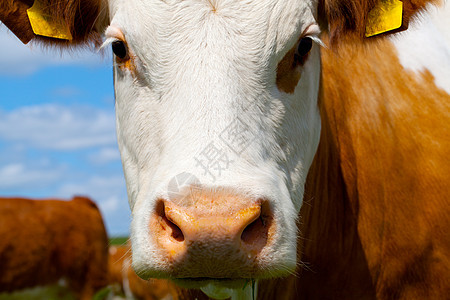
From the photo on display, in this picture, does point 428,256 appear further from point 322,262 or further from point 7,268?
point 7,268

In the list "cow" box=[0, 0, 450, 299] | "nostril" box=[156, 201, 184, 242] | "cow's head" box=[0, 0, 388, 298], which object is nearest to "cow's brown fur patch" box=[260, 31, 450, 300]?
"cow" box=[0, 0, 450, 299]

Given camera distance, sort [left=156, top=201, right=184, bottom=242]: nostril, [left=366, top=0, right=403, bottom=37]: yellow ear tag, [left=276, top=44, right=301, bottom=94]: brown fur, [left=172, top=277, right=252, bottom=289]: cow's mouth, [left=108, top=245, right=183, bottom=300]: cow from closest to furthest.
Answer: [left=156, top=201, right=184, bottom=242]: nostril → [left=172, top=277, right=252, bottom=289]: cow's mouth → [left=276, top=44, right=301, bottom=94]: brown fur → [left=366, top=0, right=403, bottom=37]: yellow ear tag → [left=108, top=245, right=183, bottom=300]: cow

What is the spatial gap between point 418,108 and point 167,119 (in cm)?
197

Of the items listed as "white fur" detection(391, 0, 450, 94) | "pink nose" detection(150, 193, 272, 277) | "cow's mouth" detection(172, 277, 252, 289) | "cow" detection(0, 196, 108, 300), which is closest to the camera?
"pink nose" detection(150, 193, 272, 277)

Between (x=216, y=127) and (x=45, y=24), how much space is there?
1.70 metres

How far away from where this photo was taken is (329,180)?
372 cm

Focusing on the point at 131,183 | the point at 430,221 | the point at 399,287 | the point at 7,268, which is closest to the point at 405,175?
the point at 430,221

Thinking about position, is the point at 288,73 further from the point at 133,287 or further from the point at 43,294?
the point at 133,287

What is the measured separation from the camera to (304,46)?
2.95 metres

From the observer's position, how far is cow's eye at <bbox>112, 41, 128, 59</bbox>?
9.62 feet

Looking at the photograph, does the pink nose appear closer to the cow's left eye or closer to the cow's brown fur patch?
the cow's left eye

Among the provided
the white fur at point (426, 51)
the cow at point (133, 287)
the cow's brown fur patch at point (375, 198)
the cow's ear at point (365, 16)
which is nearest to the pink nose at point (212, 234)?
the cow's brown fur patch at point (375, 198)

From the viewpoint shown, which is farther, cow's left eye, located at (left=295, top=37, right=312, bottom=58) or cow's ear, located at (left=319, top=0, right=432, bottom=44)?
cow's ear, located at (left=319, top=0, right=432, bottom=44)

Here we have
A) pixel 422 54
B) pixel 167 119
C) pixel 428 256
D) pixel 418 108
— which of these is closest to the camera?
pixel 167 119
